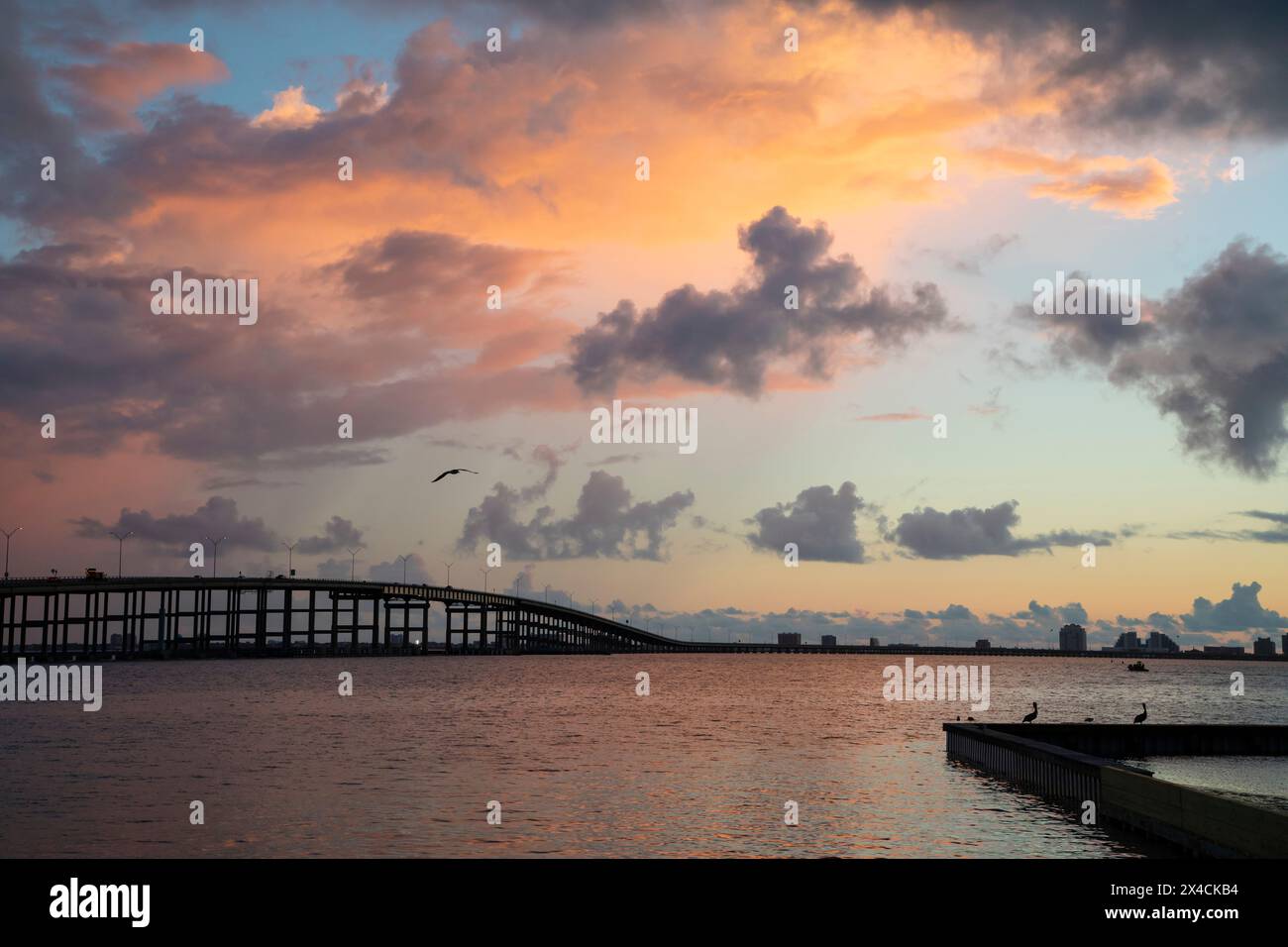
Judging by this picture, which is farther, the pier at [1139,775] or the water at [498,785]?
the water at [498,785]

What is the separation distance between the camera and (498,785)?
148ft

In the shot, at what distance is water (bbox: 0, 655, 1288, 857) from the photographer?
107ft

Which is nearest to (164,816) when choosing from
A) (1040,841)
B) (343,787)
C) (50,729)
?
(343,787)

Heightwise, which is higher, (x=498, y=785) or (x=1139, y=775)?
(x=1139, y=775)

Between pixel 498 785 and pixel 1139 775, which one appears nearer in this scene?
pixel 1139 775

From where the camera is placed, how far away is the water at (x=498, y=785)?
32.6 m

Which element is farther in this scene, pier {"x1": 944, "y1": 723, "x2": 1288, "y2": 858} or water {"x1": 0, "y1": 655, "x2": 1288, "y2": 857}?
water {"x1": 0, "y1": 655, "x2": 1288, "y2": 857}

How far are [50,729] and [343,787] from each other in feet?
124

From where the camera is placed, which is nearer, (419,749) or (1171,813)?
(1171,813)
